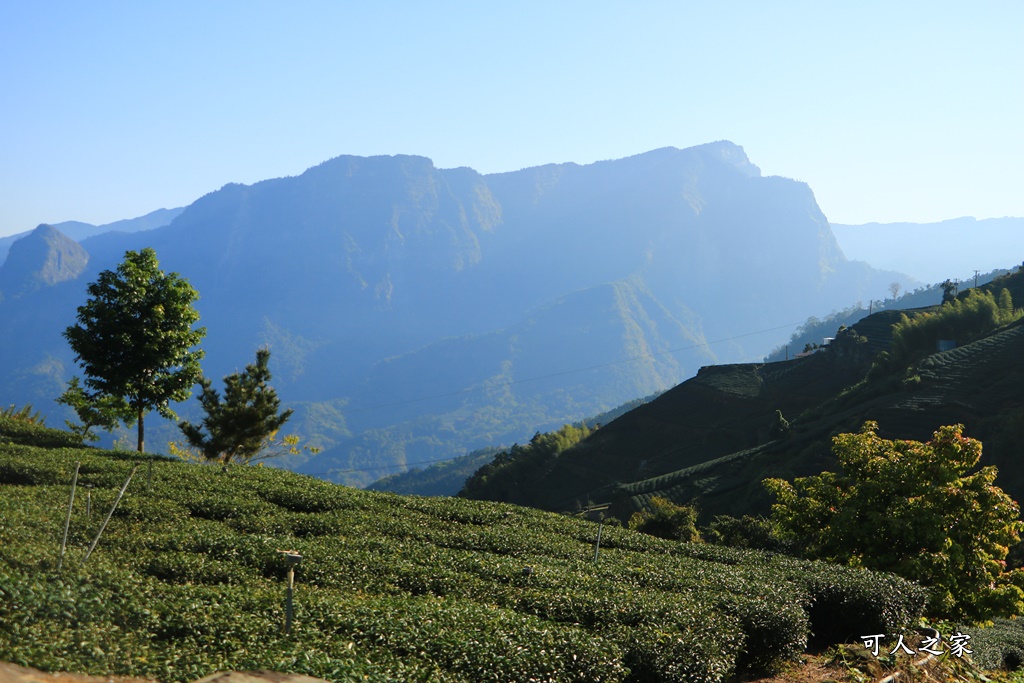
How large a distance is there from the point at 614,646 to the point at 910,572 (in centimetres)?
1274

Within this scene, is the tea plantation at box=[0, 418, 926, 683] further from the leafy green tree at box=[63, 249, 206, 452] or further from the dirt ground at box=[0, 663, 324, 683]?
the leafy green tree at box=[63, 249, 206, 452]

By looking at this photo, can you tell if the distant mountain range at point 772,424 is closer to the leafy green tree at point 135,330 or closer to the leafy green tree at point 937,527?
the leafy green tree at point 937,527

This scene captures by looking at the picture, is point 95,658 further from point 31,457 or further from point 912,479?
point 912,479

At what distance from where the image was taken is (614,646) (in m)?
11.0

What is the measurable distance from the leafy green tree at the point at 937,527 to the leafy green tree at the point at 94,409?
24.0 m

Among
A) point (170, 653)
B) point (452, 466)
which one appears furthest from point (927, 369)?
point (452, 466)

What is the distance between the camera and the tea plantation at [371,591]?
881 cm

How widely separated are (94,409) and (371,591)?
996 inches

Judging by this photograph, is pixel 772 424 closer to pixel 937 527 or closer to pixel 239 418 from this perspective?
pixel 239 418

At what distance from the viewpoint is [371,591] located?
13.3m
